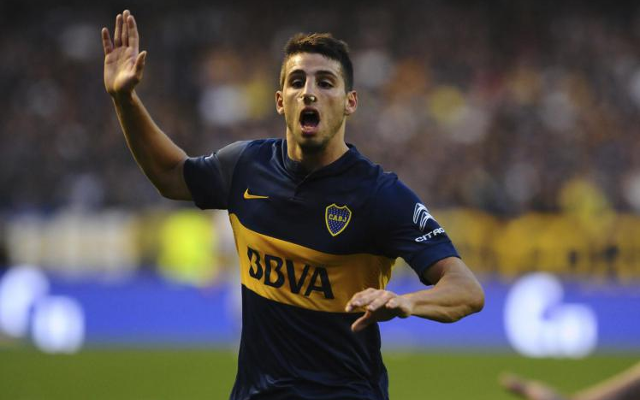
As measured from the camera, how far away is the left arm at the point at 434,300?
405 centimetres

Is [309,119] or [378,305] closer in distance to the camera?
[378,305]

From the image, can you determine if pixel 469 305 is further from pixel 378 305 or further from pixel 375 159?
pixel 375 159

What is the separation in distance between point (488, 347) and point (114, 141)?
857 centimetres

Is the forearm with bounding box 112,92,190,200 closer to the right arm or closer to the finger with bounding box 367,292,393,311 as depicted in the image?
the right arm

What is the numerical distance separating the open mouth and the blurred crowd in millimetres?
14648

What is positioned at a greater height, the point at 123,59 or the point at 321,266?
the point at 123,59

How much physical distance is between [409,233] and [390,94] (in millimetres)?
17799

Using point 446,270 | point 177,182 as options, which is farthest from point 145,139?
point 446,270

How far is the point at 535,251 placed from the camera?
1802 centimetres

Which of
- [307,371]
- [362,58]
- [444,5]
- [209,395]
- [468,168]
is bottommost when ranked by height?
[307,371]

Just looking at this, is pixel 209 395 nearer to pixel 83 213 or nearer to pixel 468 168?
pixel 83 213

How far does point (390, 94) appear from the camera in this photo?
22.3 metres

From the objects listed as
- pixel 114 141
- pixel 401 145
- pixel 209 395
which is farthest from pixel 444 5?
pixel 209 395

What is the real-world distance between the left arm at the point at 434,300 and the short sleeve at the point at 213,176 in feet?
3.36
